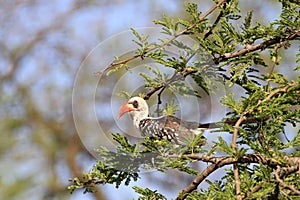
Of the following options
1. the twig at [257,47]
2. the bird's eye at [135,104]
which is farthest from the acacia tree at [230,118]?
the bird's eye at [135,104]

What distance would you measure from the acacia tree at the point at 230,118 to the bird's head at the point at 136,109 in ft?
0.31

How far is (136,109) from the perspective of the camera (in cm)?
206

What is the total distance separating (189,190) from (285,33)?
0.48 metres

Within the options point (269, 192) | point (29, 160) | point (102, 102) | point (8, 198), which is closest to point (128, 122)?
point (269, 192)

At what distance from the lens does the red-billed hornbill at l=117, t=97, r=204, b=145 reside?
6.25ft

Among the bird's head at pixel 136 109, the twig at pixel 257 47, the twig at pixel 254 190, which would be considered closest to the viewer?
the twig at pixel 254 190

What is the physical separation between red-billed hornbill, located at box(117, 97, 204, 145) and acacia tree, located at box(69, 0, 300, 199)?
0.10 m

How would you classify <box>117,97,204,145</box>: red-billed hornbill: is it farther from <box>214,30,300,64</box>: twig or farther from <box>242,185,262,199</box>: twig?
<box>242,185,262,199</box>: twig

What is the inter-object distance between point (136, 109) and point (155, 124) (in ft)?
0.26

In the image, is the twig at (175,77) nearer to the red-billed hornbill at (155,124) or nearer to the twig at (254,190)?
the red-billed hornbill at (155,124)

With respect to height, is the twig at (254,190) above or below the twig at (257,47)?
below

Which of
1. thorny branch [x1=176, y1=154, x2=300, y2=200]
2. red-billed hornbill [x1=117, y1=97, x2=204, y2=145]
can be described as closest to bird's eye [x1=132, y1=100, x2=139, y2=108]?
red-billed hornbill [x1=117, y1=97, x2=204, y2=145]

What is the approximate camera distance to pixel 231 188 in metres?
1.49

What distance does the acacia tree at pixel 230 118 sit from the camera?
4.64 feet
